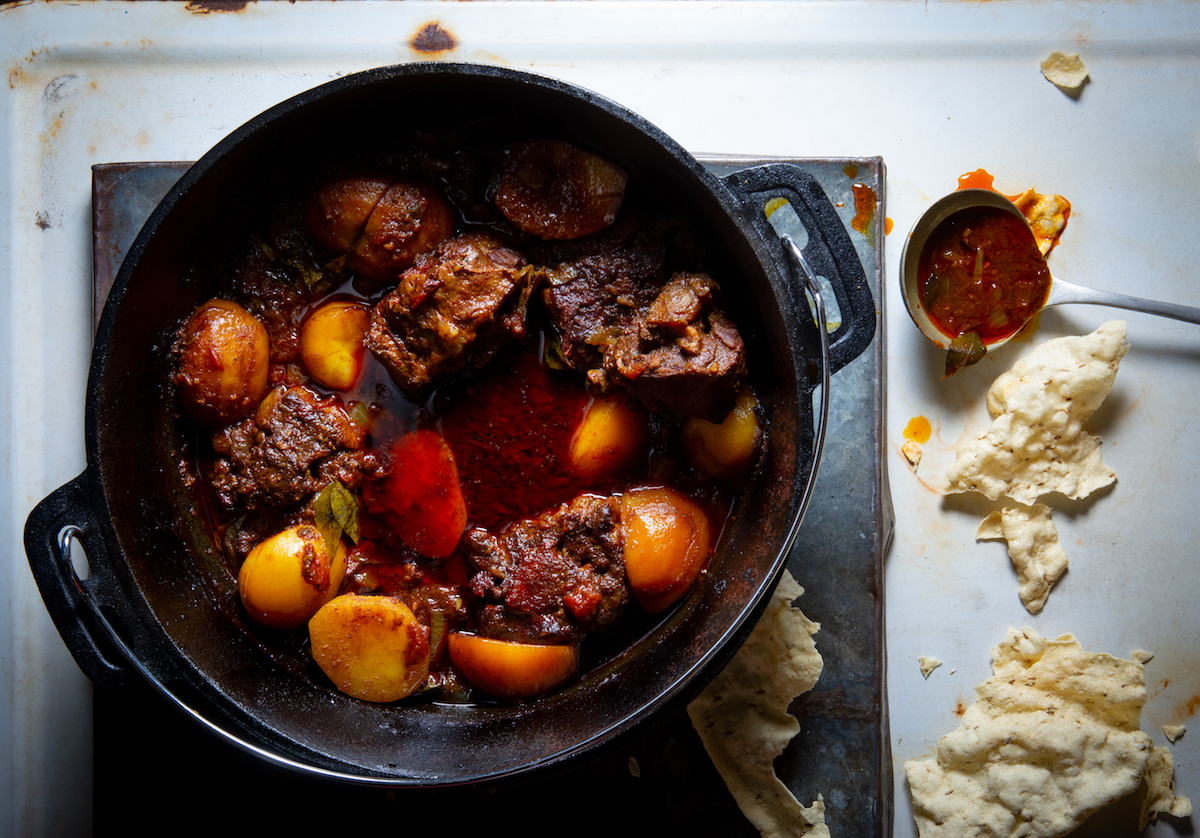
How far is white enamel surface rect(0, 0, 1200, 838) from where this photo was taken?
254cm

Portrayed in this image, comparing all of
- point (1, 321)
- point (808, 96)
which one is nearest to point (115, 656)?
point (1, 321)

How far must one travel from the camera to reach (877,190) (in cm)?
245

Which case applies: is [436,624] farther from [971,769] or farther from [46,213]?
[46,213]

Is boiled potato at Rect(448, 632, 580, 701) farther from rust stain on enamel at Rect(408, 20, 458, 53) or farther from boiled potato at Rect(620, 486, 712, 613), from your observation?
rust stain on enamel at Rect(408, 20, 458, 53)

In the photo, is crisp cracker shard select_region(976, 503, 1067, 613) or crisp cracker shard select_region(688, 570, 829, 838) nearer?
crisp cracker shard select_region(688, 570, 829, 838)

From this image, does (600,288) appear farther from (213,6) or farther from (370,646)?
(213,6)

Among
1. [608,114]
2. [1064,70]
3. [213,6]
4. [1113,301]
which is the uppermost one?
[213,6]

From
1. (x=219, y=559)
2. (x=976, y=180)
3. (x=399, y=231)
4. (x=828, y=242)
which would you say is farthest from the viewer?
(x=976, y=180)

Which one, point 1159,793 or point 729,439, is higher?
point 729,439

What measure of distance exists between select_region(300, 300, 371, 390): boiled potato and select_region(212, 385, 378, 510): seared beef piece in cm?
8

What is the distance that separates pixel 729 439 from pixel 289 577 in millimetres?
1286

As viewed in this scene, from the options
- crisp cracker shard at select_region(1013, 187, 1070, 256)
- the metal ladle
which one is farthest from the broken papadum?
crisp cracker shard at select_region(1013, 187, 1070, 256)

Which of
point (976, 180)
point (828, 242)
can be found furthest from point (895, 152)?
point (828, 242)

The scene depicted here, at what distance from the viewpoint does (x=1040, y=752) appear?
2.35m
